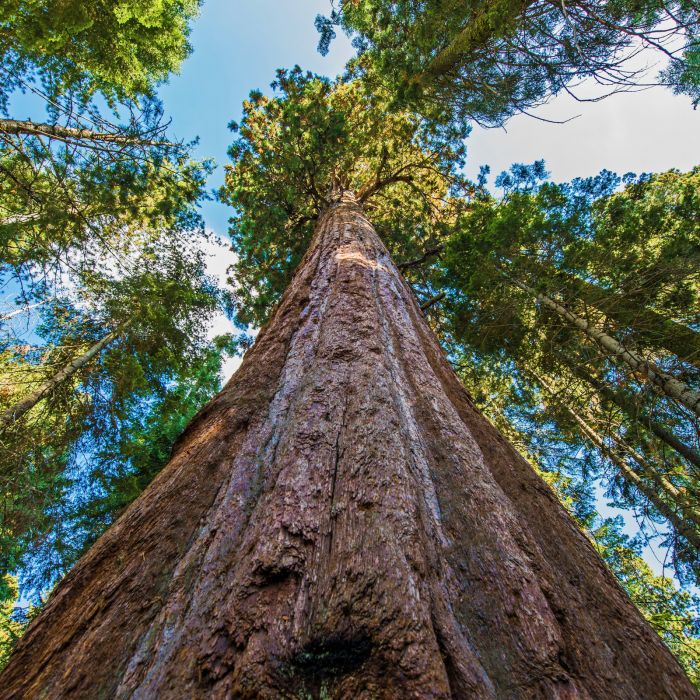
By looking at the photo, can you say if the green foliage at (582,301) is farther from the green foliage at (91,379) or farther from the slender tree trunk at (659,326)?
the green foliage at (91,379)

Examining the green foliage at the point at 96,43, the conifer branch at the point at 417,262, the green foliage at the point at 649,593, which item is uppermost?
the green foliage at the point at 96,43

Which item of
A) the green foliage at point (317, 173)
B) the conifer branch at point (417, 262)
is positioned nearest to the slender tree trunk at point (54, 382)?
the green foliage at point (317, 173)

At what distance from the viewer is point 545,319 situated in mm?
6016

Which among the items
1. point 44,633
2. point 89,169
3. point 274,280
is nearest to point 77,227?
point 89,169

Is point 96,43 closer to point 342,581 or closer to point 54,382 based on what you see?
point 54,382

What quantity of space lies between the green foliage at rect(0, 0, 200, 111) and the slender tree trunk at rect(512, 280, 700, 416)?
23.9ft

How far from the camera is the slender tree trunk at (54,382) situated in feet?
14.6

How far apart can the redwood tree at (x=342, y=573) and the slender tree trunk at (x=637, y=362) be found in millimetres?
3513

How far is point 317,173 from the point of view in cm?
694

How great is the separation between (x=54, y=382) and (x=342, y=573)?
6.52 m

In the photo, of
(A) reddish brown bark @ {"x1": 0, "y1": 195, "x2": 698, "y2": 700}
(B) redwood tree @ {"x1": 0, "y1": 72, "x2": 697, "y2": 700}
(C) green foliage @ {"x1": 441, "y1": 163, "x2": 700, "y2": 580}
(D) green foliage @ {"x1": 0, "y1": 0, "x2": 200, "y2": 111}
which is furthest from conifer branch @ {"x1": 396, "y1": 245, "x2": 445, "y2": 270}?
(D) green foliage @ {"x1": 0, "y1": 0, "x2": 200, "y2": 111}

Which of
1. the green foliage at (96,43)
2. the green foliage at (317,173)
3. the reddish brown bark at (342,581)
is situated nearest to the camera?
the reddish brown bark at (342,581)

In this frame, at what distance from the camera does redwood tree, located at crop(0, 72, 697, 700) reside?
73 centimetres

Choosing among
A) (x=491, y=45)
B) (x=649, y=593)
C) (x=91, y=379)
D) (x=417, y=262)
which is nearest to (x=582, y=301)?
(x=417, y=262)
